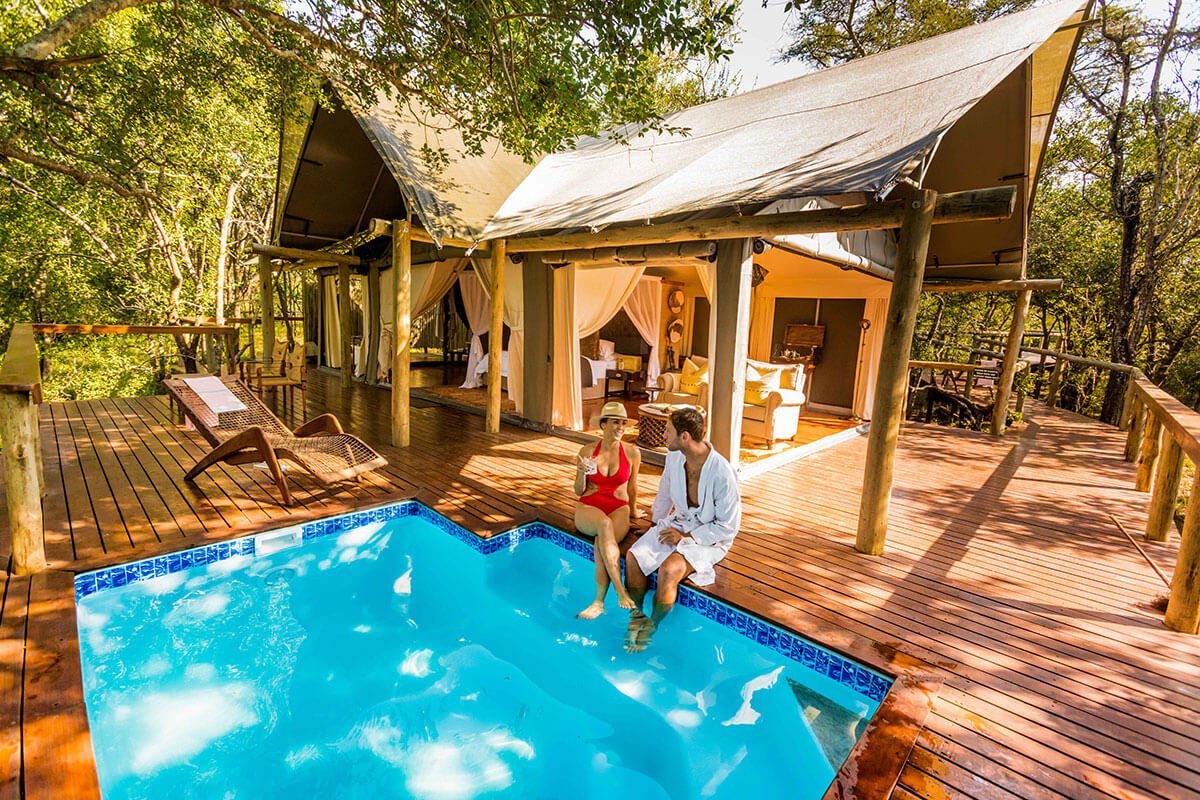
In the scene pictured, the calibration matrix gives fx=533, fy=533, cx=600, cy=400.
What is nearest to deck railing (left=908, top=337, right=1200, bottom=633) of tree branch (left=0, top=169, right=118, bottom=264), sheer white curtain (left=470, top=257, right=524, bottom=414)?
sheer white curtain (left=470, top=257, right=524, bottom=414)

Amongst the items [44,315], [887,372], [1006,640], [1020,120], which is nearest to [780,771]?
[1006,640]

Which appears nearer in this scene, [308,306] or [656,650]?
[656,650]

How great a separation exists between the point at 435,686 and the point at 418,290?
7.11 m

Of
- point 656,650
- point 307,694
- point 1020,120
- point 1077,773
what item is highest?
point 1020,120

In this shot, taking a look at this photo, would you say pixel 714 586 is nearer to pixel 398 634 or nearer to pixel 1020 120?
pixel 398 634

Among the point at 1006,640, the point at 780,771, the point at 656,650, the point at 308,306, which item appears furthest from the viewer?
the point at 308,306

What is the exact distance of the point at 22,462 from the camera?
268cm

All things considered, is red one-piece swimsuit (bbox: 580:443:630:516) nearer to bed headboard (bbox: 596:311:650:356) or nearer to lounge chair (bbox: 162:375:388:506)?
lounge chair (bbox: 162:375:388:506)

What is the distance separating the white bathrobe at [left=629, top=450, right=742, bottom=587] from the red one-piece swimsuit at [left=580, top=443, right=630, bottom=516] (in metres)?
0.32

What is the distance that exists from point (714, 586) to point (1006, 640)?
1.42 meters

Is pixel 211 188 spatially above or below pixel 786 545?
above

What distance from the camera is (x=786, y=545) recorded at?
364 centimetres

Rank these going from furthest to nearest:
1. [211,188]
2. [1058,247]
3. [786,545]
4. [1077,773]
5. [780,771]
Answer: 1. [1058,247]
2. [211,188]
3. [786,545]
4. [780,771]
5. [1077,773]

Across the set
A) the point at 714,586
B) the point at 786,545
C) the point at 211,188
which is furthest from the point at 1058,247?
the point at 211,188
